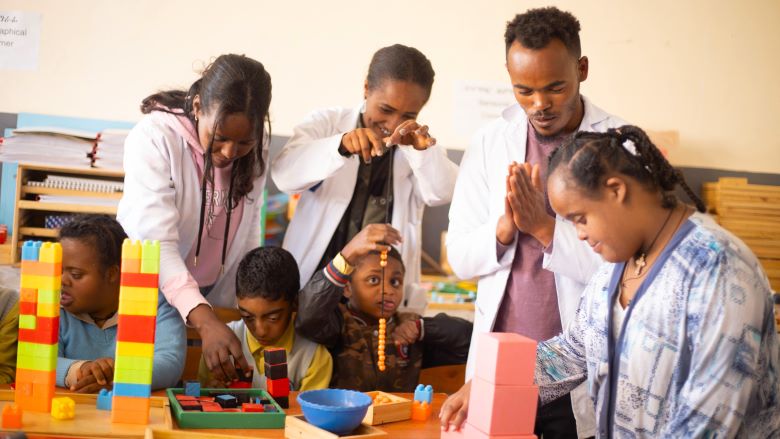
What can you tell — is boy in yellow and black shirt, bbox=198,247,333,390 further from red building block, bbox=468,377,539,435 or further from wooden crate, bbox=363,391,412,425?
red building block, bbox=468,377,539,435

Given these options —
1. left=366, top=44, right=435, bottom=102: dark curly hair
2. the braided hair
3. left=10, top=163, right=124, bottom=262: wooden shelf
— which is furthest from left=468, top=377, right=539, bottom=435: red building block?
left=10, top=163, right=124, bottom=262: wooden shelf

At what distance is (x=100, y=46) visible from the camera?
12.1 feet

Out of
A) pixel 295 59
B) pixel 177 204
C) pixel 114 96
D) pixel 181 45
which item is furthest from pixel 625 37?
pixel 177 204

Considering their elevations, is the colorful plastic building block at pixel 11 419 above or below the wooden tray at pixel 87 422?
above

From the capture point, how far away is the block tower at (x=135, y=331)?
1559 millimetres

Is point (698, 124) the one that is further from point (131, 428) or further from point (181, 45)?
point (131, 428)

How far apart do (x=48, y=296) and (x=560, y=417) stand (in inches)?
46.0

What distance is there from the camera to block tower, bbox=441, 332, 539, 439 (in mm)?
1405

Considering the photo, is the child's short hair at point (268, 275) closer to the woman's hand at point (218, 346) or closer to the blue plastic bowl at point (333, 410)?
the woman's hand at point (218, 346)

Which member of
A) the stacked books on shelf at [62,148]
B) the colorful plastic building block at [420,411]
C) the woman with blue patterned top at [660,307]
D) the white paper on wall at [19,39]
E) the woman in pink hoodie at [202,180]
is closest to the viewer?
the woman with blue patterned top at [660,307]

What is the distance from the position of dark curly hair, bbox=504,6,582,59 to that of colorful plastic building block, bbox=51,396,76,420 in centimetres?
123

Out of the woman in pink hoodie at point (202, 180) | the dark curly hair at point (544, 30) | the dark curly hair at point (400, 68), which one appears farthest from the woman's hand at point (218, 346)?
the dark curly hair at point (544, 30)

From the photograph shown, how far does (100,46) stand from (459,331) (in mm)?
2221

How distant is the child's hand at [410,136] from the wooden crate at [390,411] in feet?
2.05
